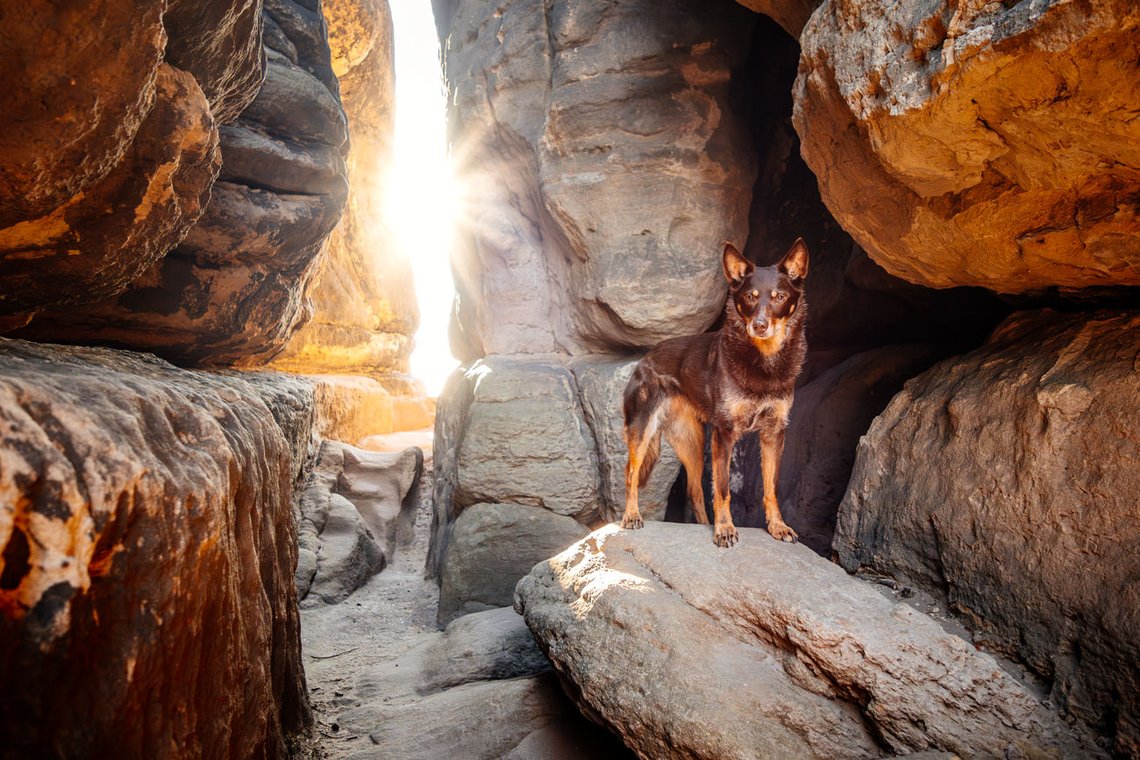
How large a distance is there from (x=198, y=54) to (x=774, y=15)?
11.7 ft

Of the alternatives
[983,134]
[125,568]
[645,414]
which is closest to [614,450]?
[645,414]

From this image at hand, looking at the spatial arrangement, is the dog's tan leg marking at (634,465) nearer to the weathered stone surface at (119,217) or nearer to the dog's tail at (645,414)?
the dog's tail at (645,414)

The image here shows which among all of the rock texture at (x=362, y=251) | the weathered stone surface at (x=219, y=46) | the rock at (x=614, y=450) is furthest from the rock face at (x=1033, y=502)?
the rock texture at (x=362, y=251)

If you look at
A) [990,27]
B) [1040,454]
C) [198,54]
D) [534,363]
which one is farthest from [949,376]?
[198,54]

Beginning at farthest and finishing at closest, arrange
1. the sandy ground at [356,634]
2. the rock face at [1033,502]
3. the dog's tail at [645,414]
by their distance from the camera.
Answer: the dog's tail at [645,414], the sandy ground at [356,634], the rock face at [1033,502]

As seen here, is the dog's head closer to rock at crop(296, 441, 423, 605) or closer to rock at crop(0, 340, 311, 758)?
rock at crop(0, 340, 311, 758)

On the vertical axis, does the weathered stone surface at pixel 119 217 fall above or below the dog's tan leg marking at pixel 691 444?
above

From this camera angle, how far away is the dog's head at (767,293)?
165 inches

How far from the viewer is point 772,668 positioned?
3.02 meters

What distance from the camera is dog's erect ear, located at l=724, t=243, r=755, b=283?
14.3 ft

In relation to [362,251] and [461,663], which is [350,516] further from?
[362,251]

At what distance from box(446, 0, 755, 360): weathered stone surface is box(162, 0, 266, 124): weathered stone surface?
3.61 meters

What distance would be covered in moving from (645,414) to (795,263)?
1.65m

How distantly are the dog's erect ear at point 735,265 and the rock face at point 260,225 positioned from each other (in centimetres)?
293
